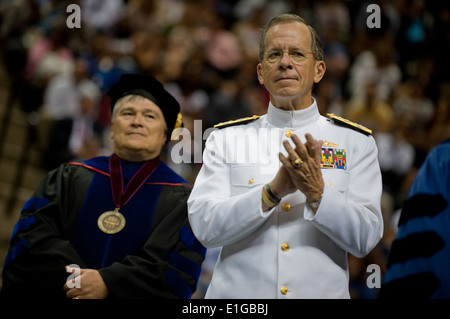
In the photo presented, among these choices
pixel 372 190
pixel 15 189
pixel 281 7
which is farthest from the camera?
pixel 281 7

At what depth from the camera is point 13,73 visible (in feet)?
29.0

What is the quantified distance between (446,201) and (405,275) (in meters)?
0.33

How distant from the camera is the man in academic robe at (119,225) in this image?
3756 millimetres

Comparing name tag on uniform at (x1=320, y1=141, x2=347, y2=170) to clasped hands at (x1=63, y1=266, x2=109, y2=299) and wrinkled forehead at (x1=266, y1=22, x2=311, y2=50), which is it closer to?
wrinkled forehead at (x1=266, y1=22, x2=311, y2=50)

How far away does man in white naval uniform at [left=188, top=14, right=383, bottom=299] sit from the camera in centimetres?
295

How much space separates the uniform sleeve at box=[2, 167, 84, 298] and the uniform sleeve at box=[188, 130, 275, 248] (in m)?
0.97

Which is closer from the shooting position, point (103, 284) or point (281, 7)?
point (103, 284)

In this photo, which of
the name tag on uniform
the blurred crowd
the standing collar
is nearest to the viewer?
the name tag on uniform

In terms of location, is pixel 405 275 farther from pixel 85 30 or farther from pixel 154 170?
pixel 85 30

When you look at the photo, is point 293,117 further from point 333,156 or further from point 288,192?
point 288,192

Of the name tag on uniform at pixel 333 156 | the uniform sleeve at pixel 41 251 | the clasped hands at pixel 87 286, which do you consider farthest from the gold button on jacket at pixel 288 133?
the uniform sleeve at pixel 41 251

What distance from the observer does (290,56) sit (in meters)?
3.27

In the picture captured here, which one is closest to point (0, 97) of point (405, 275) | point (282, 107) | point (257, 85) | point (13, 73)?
point (13, 73)

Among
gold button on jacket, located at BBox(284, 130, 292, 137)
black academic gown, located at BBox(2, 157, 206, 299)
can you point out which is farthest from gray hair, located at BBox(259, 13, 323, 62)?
black academic gown, located at BBox(2, 157, 206, 299)
